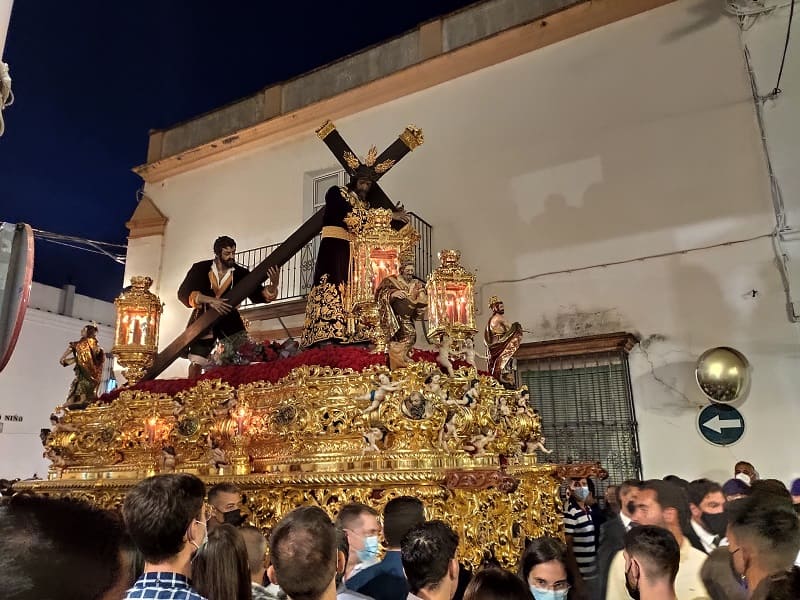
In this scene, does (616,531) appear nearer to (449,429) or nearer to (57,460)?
(449,429)

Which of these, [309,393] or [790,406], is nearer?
[309,393]

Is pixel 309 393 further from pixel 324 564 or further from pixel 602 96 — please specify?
pixel 602 96

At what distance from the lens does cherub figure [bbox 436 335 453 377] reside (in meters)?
4.51

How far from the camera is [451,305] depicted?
Answer: 4.91 metres

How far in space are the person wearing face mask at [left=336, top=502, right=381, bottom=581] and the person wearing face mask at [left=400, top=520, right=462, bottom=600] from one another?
715mm

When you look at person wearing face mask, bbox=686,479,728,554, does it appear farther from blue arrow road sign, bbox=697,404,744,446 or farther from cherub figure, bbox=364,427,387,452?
blue arrow road sign, bbox=697,404,744,446

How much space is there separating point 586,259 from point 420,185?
308 cm

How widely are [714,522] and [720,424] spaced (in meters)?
4.32

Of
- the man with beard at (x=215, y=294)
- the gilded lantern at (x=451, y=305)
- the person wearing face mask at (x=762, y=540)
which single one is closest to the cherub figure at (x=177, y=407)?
the man with beard at (x=215, y=294)

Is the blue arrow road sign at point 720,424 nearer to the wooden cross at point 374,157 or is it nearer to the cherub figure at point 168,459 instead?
the wooden cross at point 374,157

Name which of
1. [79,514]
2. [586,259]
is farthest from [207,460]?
[586,259]

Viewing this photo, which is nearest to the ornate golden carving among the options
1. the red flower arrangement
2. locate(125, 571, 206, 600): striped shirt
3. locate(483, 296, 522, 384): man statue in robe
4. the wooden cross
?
the red flower arrangement

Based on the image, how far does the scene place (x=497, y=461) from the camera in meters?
4.30

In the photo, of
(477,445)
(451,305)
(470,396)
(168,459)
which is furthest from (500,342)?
(168,459)
